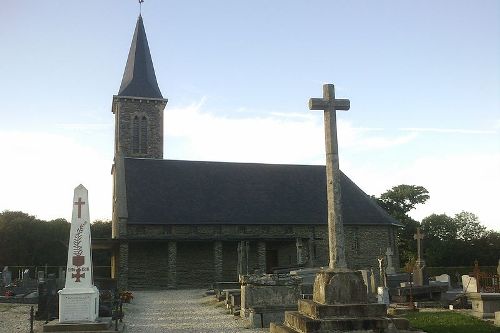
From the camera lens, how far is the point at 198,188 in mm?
33844

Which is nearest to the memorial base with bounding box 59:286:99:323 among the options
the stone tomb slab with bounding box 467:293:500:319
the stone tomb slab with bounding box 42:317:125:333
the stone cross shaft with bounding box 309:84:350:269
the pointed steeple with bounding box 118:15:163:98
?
the stone tomb slab with bounding box 42:317:125:333

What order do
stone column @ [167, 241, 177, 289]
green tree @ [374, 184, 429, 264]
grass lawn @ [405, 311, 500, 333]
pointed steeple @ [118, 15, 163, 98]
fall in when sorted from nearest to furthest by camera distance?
grass lawn @ [405, 311, 500, 333] → stone column @ [167, 241, 177, 289] → pointed steeple @ [118, 15, 163, 98] → green tree @ [374, 184, 429, 264]

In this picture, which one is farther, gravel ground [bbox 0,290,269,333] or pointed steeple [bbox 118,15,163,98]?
pointed steeple [bbox 118,15,163,98]

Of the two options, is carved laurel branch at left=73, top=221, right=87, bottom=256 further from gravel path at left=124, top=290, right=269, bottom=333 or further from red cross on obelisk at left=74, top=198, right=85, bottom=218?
gravel path at left=124, top=290, right=269, bottom=333

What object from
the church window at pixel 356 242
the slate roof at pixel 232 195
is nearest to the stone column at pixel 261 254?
the slate roof at pixel 232 195

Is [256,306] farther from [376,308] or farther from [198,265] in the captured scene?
[198,265]

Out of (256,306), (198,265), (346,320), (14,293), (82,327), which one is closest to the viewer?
(346,320)

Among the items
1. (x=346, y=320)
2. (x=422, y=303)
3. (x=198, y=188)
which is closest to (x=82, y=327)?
(x=346, y=320)

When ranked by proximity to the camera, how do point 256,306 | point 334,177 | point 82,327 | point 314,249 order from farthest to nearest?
point 314,249 → point 256,306 → point 82,327 → point 334,177

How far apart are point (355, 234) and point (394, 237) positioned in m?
3.16

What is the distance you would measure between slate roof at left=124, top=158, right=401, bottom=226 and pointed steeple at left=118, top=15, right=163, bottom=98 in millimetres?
6114

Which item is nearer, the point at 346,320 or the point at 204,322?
the point at 346,320

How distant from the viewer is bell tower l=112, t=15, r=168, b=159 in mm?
36562

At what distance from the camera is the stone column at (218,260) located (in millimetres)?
29964
